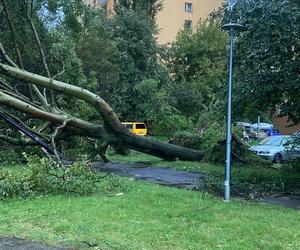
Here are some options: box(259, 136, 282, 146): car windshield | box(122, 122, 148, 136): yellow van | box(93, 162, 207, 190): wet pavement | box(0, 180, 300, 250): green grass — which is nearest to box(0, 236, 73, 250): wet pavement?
box(0, 180, 300, 250): green grass

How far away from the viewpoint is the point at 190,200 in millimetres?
9648

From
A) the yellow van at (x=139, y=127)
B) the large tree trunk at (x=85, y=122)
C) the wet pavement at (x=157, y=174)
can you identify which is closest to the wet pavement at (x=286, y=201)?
the wet pavement at (x=157, y=174)

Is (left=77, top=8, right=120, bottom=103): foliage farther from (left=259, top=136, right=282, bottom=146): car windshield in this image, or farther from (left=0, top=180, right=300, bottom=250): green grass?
(left=0, top=180, right=300, bottom=250): green grass

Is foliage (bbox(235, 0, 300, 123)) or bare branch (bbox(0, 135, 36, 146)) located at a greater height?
foliage (bbox(235, 0, 300, 123))

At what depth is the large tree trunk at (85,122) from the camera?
1498 centimetres

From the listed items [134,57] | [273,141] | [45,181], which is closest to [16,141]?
[45,181]

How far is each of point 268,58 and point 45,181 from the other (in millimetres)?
5972

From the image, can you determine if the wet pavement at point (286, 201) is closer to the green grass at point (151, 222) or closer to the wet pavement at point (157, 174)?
the green grass at point (151, 222)

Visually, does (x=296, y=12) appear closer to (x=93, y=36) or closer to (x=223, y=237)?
(x=223, y=237)

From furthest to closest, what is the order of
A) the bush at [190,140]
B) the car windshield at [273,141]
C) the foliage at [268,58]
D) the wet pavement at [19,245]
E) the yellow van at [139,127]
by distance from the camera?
the yellow van at [139,127]
the car windshield at [273,141]
the bush at [190,140]
the foliage at [268,58]
the wet pavement at [19,245]

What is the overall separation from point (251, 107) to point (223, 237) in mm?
8427

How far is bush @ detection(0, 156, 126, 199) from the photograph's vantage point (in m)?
9.86

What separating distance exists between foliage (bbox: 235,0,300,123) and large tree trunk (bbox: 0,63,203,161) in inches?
151

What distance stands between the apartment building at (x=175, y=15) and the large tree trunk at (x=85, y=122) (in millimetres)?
47897
